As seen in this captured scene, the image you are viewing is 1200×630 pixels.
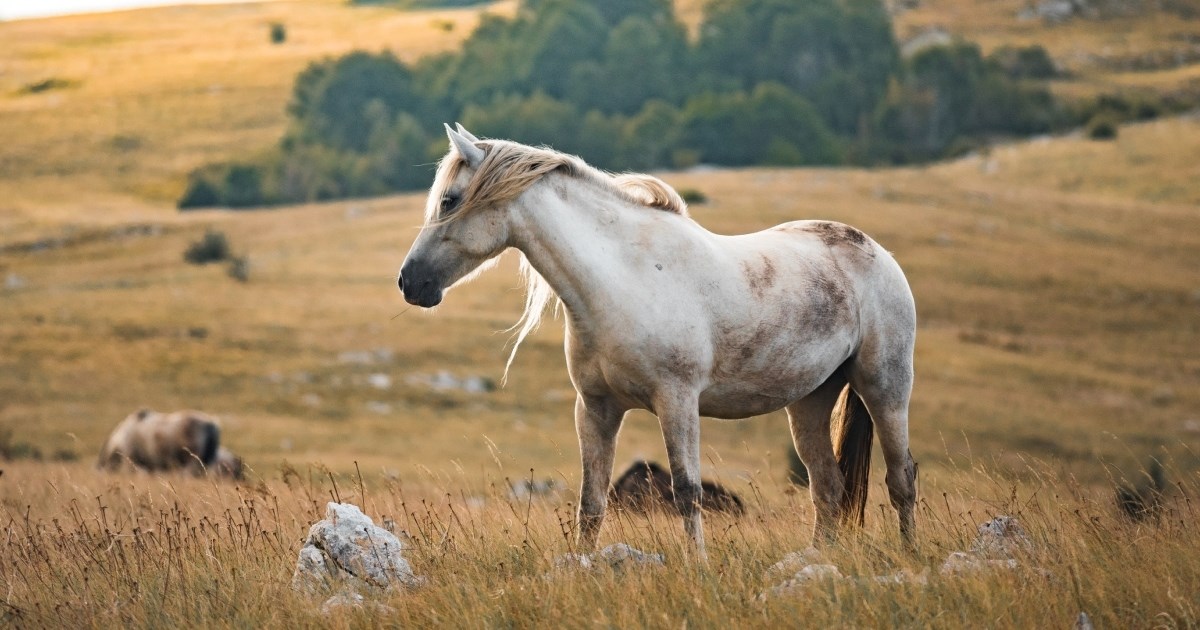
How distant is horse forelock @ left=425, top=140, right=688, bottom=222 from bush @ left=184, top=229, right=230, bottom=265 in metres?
56.2

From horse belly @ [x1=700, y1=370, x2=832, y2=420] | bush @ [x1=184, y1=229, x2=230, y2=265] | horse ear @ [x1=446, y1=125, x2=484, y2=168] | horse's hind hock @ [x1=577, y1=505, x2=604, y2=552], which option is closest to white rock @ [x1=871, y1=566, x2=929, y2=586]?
horse belly @ [x1=700, y1=370, x2=832, y2=420]

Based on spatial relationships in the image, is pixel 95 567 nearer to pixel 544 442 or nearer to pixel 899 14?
pixel 544 442

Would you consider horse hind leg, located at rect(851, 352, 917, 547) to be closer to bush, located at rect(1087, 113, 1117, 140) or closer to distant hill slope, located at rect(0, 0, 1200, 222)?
distant hill slope, located at rect(0, 0, 1200, 222)

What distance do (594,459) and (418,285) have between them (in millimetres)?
1435

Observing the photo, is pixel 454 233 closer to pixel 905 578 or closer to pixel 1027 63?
pixel 905 578

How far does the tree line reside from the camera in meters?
111

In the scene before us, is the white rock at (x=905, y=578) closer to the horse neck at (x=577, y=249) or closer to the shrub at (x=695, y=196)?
the horse neck at (x=577, y=249)

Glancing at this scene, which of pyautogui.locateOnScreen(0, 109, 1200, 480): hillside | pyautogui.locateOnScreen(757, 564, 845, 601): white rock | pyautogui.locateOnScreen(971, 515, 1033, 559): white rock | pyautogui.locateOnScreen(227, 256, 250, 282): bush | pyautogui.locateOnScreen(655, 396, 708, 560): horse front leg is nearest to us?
pyautogui.locateOnScreen(757, 564, 845, 601): white rock

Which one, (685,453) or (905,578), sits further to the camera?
(685,453)

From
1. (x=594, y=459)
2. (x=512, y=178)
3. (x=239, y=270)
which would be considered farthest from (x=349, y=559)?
(x=239, y=270)

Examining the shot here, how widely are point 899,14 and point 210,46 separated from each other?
97497mm

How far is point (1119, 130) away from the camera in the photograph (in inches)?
4205

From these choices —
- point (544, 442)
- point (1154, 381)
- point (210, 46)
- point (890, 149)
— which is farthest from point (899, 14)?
point (544, 442)

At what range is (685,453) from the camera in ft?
21.2
